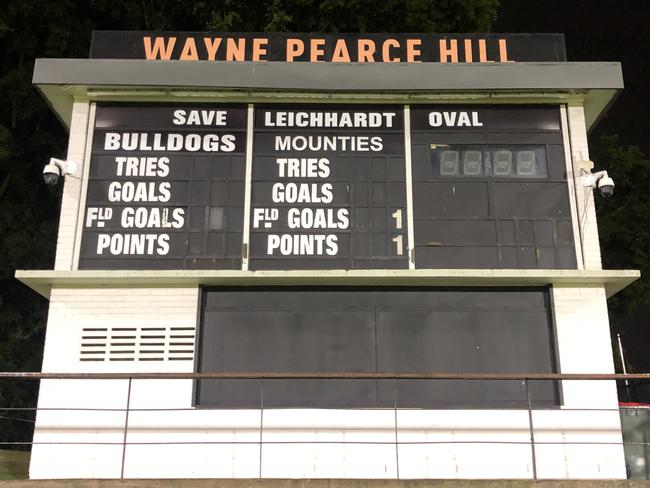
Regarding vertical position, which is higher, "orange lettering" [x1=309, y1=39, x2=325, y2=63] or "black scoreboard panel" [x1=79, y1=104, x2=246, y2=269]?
"orange lettering" [x1=309, y1=39, x2=325, y2=63]

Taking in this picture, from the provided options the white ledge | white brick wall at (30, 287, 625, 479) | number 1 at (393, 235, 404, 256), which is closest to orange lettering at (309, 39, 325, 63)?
number 1 at (393, 235, 404, 256)

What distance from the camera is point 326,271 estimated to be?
9.59m

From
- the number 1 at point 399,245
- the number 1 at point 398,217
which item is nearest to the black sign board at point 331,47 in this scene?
the number 1 at point 398,217

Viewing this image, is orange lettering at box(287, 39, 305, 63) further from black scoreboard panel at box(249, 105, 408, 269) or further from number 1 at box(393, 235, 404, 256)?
number 1 at box(393, 235, 404, 256)

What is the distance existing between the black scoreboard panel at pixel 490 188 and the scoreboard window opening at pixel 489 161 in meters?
0.01

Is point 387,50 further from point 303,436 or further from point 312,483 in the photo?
point 312,483

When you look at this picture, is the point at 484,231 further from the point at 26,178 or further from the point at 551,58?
the point at 26,178

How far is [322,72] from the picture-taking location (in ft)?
35.5

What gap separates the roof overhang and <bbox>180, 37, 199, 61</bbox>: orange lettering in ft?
2.64

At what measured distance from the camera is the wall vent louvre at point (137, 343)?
32.0 feet

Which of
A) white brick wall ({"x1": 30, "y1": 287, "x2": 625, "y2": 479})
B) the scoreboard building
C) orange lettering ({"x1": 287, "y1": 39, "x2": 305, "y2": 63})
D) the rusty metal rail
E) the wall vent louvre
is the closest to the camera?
the rusty metal rail

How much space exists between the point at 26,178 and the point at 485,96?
14.5 m

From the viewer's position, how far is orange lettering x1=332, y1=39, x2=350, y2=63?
38.2 ft

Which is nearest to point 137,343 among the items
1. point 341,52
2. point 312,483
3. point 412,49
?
point 312,483
